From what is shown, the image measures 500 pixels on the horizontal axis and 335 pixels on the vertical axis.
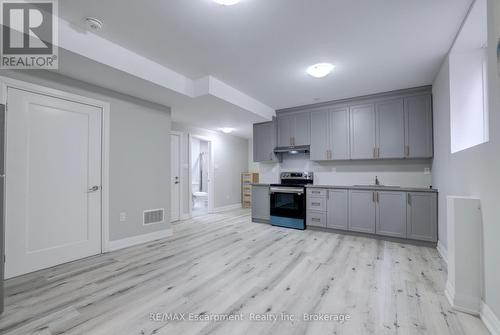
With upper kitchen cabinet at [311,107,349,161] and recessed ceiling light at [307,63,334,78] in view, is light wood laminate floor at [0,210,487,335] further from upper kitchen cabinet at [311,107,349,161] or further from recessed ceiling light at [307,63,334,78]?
recessed ceiling light at [307,63,334,78]

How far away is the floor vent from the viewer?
3777mm

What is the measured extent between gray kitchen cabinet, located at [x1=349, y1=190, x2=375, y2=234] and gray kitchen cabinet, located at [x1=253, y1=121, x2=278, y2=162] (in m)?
1.95

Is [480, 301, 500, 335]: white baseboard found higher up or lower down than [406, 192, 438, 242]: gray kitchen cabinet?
lower down

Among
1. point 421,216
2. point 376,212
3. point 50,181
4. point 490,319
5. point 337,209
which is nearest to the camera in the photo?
point 490,319

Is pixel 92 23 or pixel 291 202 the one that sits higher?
pixel 92 23

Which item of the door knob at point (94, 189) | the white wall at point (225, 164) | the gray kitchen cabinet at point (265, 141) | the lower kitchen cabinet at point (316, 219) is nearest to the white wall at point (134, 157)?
the door knob at point (94, 189)

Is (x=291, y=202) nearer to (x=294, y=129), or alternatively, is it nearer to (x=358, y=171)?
(x=358, y=171)

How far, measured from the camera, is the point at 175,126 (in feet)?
18.3

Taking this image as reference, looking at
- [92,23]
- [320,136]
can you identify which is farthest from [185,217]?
[92,23]

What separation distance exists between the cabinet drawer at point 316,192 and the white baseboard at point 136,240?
9.09 feet

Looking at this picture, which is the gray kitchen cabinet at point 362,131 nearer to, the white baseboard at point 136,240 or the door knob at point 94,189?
the white baseboard at point 136,240

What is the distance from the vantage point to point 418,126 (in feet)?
12.5

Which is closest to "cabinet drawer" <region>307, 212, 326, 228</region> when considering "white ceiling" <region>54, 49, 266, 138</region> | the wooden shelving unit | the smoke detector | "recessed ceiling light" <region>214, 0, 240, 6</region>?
"white ceiling" <region>54, 49, 266, 138</region>

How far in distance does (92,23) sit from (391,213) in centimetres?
471
